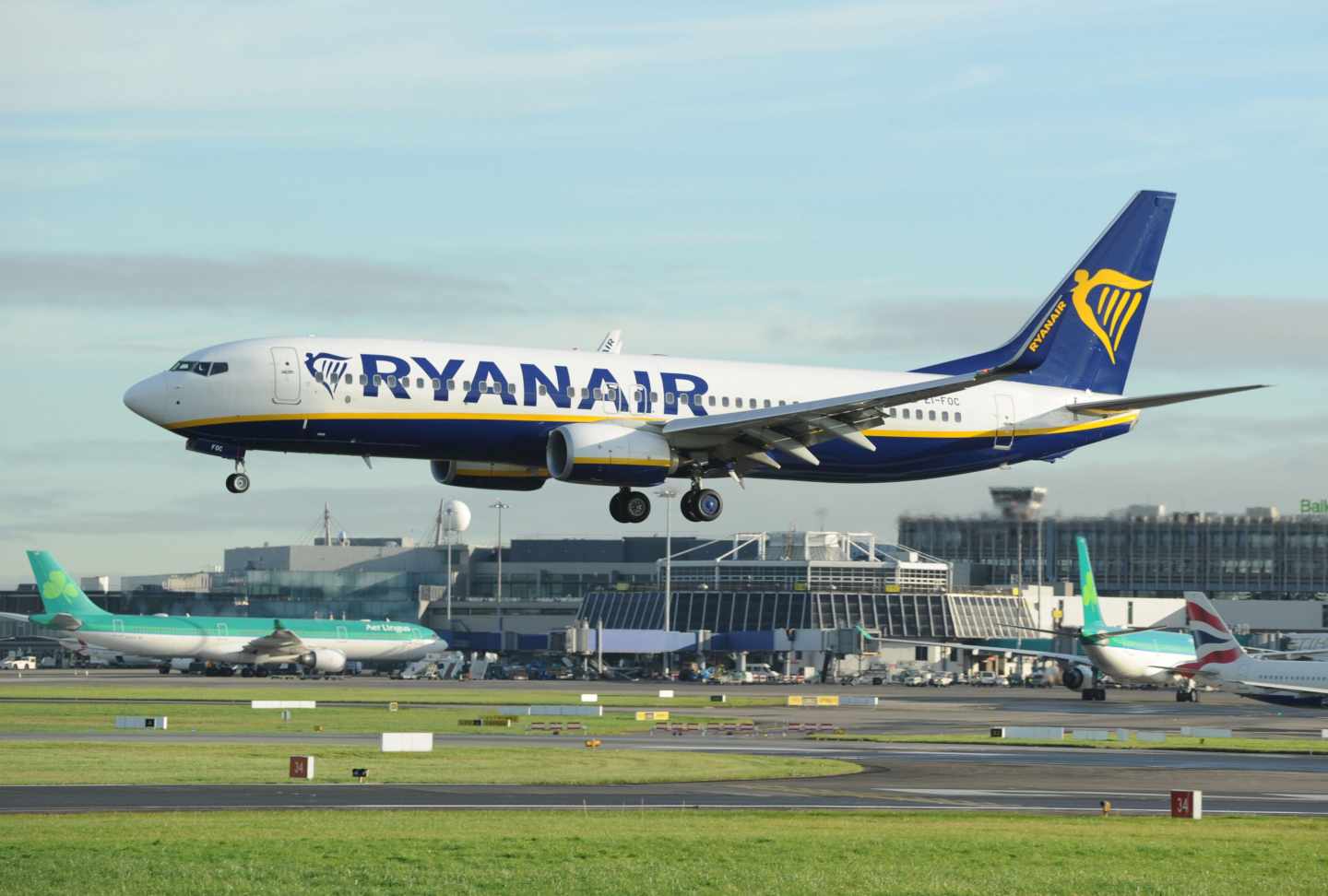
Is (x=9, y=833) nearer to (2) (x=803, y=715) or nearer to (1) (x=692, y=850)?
(1) (x=692, y=850)

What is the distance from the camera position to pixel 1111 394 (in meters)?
74.3

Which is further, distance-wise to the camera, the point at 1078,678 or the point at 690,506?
the point at 1078,678

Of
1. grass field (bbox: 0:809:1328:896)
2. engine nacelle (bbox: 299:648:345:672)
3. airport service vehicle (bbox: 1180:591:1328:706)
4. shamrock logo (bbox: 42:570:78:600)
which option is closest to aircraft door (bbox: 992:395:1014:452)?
grass field (bbox: 0:809:1328:896)

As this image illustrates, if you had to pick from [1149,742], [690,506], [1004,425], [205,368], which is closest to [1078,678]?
[1149,742]

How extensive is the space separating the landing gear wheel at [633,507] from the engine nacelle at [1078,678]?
76259 mm

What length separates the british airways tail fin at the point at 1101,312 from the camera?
73.1m

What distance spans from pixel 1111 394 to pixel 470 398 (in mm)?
29507

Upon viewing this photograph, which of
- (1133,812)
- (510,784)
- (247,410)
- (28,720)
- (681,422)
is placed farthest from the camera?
(28,720)

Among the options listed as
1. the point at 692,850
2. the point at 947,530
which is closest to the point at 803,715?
the point at 692,850

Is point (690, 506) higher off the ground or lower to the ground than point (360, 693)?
higher

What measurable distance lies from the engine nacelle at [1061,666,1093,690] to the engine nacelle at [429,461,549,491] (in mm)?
77897

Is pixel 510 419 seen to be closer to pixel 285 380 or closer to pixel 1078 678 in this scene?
pixel 285 380

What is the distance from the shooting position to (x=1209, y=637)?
368ft

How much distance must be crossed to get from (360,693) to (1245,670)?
55921 millimetres
